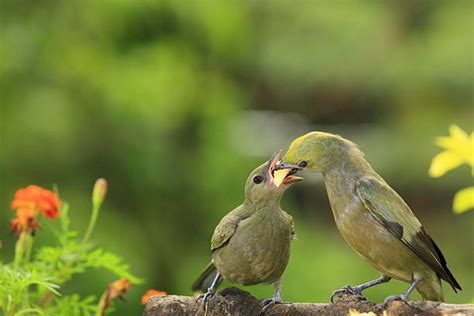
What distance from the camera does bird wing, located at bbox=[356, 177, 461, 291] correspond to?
216 cm

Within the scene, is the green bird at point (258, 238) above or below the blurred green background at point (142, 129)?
below

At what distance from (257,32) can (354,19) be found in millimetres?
905

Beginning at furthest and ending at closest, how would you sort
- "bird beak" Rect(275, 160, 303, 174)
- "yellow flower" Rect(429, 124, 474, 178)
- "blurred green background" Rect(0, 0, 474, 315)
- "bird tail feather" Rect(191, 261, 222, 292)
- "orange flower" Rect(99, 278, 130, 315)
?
1. "blurred green background" Rect(0, 0, 474, 315)
2. "bird tail feather" Rect(191, 261, 222, 292)
3. "orange flower" Rect(99, 278, 130, 315)
4. "bird beak" Rect(275, 160, 303, 174)
5. "yellow flower" Rect(429, 124, 474, 178)

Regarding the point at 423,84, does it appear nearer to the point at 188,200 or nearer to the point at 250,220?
the point at 188,200

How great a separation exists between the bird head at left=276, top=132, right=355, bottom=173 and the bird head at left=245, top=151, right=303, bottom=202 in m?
0.08

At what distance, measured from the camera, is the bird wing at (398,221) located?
2158mm

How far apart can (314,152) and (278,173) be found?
104 mm

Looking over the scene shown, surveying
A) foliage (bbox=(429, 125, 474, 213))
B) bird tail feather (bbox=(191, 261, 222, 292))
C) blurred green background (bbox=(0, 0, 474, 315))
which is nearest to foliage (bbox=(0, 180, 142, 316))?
bird tail feather (bbox=(191, 261, 222, 292))

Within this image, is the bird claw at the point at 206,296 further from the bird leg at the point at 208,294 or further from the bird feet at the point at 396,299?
the bird feet at the point at 396,299

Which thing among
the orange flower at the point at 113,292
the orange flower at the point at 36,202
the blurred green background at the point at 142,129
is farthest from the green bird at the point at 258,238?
the blurred green background at the point at 142,129

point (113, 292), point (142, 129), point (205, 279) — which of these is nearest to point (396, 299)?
point (205, 279)

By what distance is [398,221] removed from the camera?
7.14 feet

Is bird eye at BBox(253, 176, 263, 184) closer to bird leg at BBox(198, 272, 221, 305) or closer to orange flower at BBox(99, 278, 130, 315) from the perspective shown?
bird leg at BBox(198, 272, 221, 305)

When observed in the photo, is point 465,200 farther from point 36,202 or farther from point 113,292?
point 36,202
